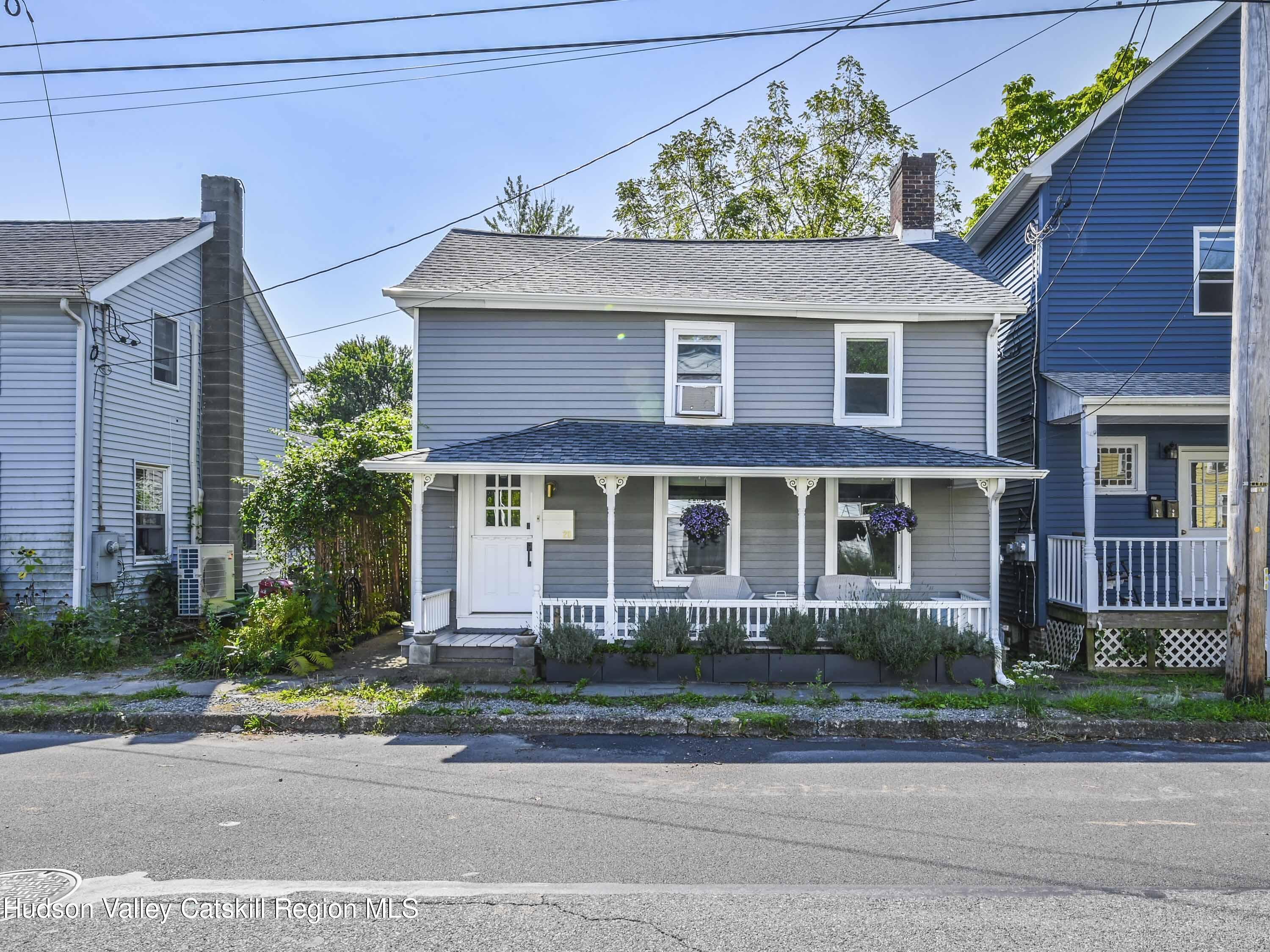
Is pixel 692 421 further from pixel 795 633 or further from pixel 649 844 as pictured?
pixel 649 844

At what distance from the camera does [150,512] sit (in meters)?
13.8

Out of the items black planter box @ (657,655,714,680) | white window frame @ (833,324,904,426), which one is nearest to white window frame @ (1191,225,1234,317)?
white window frame @ (833,324,904,426)

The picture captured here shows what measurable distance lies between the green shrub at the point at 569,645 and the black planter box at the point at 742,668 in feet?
4.94

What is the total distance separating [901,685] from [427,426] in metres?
7.21

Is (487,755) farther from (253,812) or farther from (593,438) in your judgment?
(593,438)

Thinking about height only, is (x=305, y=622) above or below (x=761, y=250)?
below

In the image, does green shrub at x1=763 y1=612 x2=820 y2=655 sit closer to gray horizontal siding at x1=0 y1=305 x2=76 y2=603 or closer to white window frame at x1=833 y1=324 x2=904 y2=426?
white window frame at x1=833 y1=324 x2=904 y2=426

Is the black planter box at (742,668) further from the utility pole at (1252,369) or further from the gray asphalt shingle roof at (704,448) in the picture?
the utility pole at (1252,369)

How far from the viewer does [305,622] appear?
424 inches

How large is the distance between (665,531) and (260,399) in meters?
10.3

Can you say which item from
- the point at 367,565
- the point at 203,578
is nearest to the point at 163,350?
the point at 203,578

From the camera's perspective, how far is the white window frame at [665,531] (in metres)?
11.6

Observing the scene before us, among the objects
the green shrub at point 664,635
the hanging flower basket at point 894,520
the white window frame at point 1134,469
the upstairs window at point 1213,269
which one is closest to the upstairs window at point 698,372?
Result: the hanging flower basket at point 894,520

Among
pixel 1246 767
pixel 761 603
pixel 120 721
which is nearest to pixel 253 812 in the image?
pixel 120 721
